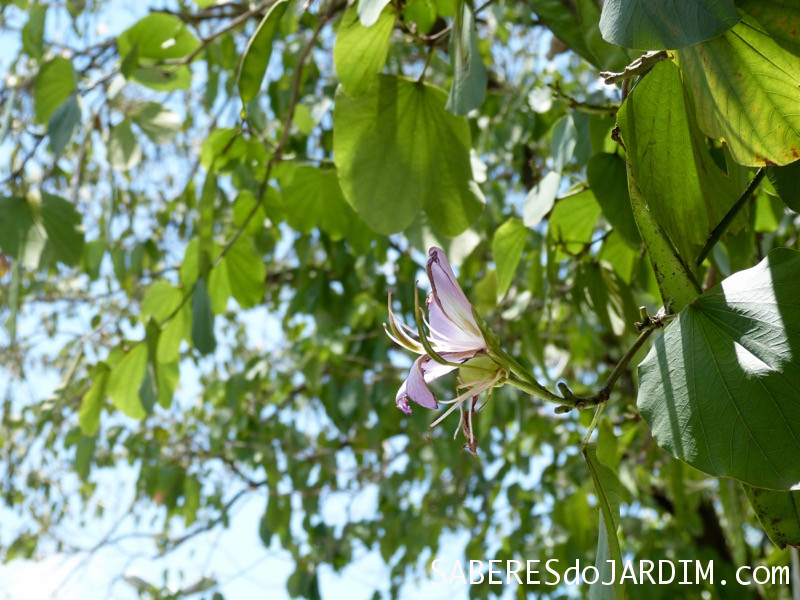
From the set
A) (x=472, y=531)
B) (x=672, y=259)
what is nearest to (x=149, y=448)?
(x=472, y=531)

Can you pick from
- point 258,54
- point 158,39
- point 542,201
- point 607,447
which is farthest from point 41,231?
point 607,447

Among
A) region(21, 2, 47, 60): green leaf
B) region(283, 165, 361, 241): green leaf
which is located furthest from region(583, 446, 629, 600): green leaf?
region(21, 2, 47, 60): green leaf

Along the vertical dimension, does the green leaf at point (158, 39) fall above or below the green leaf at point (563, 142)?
above

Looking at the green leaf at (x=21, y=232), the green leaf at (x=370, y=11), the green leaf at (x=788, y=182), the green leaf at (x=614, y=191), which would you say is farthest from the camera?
the green leaf at (x=21, y=232)

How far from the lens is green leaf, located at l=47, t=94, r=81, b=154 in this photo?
3.22 feet

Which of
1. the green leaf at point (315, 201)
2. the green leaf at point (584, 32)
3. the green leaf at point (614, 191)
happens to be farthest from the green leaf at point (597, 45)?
the green leaf at point (315, 201)

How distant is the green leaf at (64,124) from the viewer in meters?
0.98

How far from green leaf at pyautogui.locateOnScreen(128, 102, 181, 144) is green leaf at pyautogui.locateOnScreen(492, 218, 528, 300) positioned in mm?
563

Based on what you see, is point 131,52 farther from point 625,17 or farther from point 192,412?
point 192,412

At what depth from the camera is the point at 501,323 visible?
199 cm

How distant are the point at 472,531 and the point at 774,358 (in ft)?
7.50

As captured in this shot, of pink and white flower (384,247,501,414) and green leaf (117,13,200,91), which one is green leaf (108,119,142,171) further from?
pink and white flower (384,247,501,414)

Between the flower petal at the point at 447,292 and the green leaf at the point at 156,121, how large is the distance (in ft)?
2.91

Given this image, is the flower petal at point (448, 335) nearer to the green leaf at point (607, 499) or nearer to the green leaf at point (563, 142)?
the green leaf at point (607, 499)
